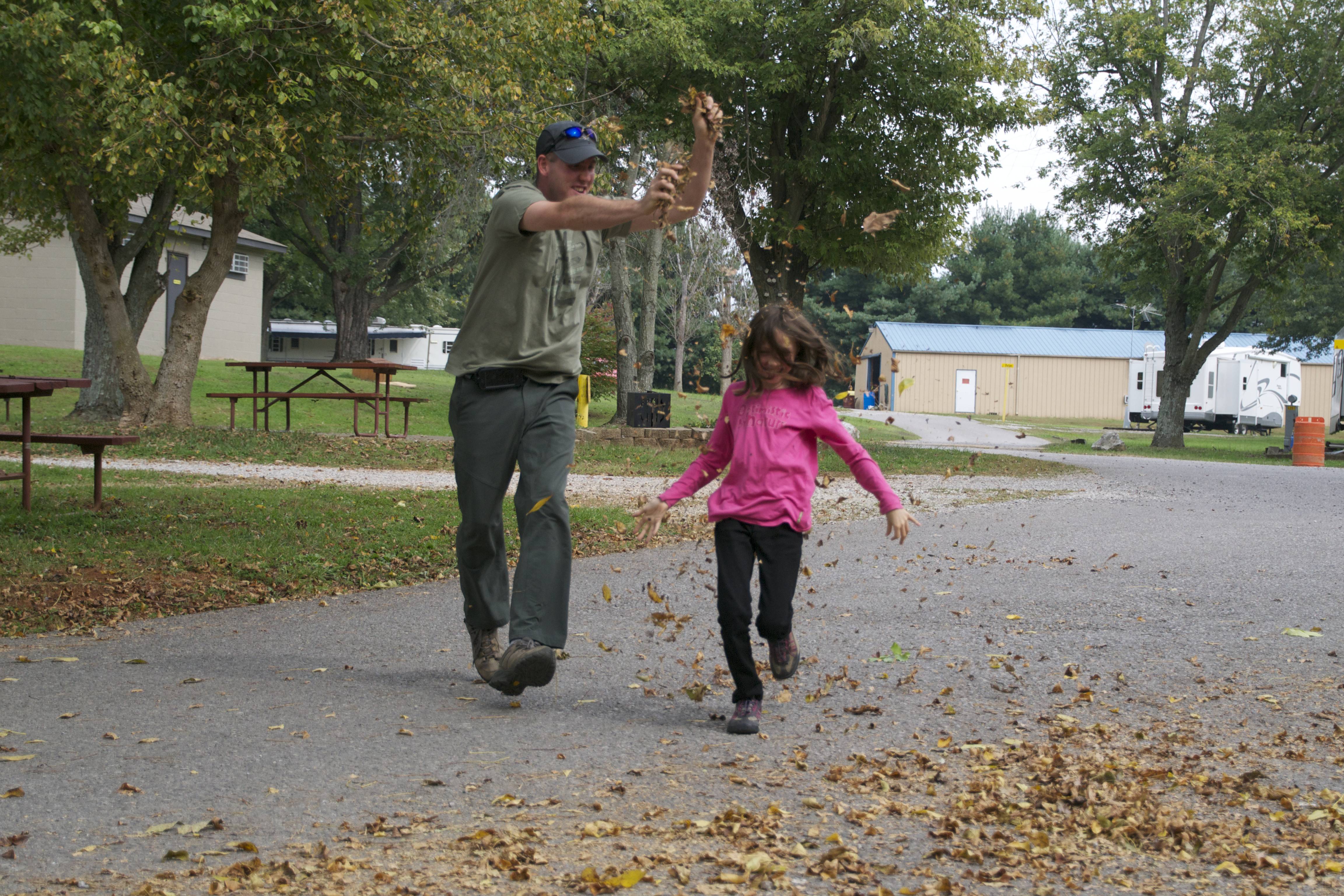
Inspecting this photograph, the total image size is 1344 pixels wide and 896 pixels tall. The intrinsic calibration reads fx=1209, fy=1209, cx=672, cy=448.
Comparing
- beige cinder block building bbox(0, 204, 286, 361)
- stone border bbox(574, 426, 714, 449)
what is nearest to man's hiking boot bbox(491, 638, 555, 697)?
stone border bbox(574, 426, 714, 449)

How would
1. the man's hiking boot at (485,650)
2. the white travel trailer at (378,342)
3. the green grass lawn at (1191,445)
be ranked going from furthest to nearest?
the white travel trailer at (378,342)
the green grass lawn at (1191,445)
the man's hiking boot at (485,650)

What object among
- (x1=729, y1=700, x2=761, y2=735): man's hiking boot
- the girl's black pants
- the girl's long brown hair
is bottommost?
(x1=729, y1=700, x2=761, y2=735): man's hiking boot

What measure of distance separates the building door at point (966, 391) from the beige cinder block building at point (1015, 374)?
0.10ft

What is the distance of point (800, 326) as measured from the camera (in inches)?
173

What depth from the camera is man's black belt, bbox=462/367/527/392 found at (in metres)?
4.48

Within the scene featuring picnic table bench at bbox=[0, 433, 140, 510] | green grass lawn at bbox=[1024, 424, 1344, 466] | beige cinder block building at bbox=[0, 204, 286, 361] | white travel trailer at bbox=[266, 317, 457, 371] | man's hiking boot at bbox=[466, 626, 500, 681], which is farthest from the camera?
Result: white travel trailer at bbox=[266, 317, 457, 371]

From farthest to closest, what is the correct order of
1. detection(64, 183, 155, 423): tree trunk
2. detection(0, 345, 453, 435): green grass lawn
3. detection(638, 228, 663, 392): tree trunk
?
detection(638, 228, 663, 392): tree trunk → detection(0, 345, 453, 435): green grass lawn → detection(64, 183, 155, 423): tree trunk

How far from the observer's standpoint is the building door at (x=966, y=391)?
5831cm

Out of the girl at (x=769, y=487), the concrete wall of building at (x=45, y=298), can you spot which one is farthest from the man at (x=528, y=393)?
the concrete wall of building at (x=45, y=298)

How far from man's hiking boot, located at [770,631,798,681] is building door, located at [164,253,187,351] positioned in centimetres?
3061

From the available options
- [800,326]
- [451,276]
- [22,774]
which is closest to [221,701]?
[22,774]

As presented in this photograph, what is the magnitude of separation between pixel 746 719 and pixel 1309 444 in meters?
23.6

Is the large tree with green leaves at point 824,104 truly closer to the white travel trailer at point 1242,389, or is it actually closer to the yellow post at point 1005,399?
the white travel trailer at point 1242,389

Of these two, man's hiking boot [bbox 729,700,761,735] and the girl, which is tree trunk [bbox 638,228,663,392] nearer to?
the girl
